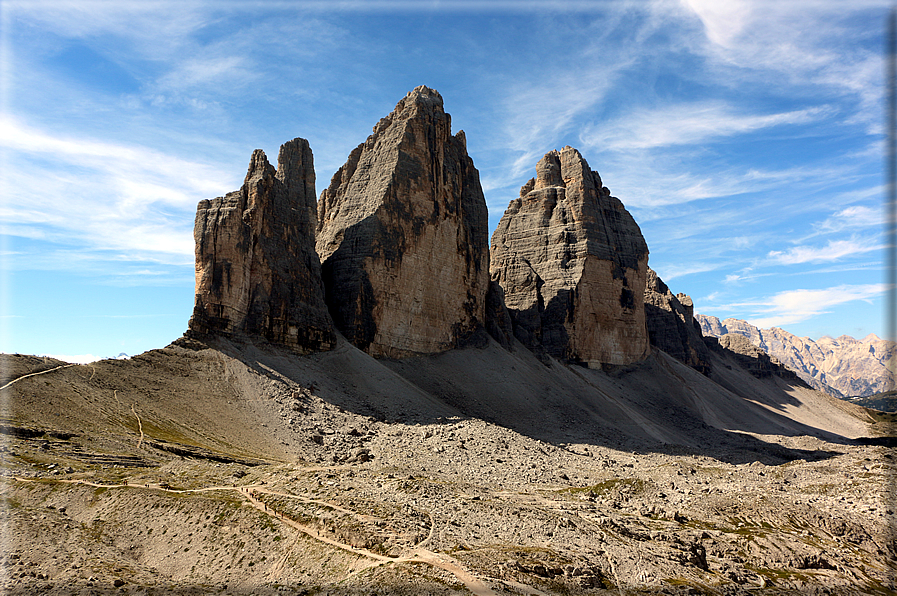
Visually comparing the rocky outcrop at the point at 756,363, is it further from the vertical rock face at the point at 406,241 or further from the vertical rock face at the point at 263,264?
the vertical rock face at the point at 263,264

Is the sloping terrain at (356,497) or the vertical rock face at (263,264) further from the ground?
the vertical rock face at (263,264)

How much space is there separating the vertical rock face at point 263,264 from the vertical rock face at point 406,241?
13.6ft

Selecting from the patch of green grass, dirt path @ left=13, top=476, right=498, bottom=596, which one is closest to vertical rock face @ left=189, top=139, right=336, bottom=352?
dirt path @ left=13, top=476, right=498, bottom=596

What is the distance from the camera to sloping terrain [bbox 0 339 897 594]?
1905 centimetres

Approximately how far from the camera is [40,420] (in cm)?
2900

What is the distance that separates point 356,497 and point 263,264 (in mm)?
28192

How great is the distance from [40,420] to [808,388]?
126m

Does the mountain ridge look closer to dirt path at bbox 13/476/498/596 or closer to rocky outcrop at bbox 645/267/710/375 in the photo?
dirt path at bbox 13/476/498/596

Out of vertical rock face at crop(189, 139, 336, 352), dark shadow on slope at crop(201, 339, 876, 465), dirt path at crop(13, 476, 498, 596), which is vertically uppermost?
vertical rock face at crop(189, 139, 336, 352)

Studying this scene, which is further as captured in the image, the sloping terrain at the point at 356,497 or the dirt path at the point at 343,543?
the sloping terrain at the point at 356,497

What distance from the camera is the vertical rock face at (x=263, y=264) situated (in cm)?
4475

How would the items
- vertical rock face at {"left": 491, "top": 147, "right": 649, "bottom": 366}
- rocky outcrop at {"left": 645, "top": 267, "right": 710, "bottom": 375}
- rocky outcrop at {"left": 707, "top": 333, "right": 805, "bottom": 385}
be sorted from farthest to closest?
rocky outcrop at {"left": 707, "top": 333, "right": 805, "bottom": 385} < rocky outcrop at {"left": 645, "top": 267, "right": 710, "bottom": 375} < vertical rock face at {"left": 491, "top": 147, "right": 649, "bottom": 366}

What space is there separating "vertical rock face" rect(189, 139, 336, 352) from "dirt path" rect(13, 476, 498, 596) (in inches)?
824

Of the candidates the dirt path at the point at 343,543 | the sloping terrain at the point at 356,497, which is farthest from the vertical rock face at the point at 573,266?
the dirt path at the point at 343,543
